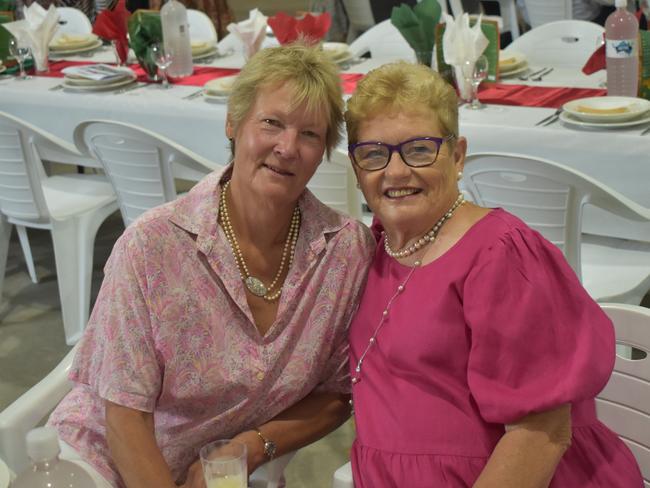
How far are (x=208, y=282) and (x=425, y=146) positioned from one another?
0.44 m

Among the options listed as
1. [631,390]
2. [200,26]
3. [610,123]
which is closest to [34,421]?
Result: [631,390]

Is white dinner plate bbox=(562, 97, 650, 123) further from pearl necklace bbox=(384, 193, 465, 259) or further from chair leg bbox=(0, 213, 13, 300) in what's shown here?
chair leg bbox=(0, 213, 13, 300)

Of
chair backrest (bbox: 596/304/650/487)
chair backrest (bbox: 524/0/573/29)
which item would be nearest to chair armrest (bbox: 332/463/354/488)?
chair backrest (bbox: 596/304/650/487)

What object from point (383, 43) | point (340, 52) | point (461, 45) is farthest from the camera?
point (383, 43)

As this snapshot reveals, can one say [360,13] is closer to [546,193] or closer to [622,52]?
[622,52]

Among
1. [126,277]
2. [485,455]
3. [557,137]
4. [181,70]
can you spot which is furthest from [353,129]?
[181,70]

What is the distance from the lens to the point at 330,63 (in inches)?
72.0

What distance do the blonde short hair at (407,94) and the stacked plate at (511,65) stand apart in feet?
7.23

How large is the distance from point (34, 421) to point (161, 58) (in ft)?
8.05

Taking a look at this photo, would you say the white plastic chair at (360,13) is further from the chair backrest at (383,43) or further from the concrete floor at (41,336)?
the concrete floor at (41,336)

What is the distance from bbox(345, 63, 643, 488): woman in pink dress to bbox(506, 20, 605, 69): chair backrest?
105 inches

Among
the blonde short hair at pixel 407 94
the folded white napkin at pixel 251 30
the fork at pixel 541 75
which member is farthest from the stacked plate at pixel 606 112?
the blonde short hair at pixel 407 94

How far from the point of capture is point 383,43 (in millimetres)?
4828

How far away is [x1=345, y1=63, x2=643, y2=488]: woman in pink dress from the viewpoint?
1.59 metres
